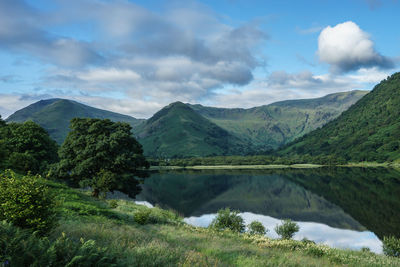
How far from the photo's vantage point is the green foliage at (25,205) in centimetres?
1209

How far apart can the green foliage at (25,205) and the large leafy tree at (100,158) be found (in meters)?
34.9

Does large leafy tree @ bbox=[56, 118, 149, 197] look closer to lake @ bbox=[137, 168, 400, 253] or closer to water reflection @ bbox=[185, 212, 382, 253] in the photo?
water reflection @ bbox=[185, 212, 382, 253]

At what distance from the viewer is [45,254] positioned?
8.21 meters

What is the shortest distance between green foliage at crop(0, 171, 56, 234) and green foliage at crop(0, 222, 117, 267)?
3008 mm

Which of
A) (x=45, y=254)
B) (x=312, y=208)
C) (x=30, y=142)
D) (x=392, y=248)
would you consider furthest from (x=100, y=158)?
(x=312, y=208)

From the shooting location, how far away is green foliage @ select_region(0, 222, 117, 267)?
8.02 metres

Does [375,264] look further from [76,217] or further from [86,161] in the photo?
[86,161]

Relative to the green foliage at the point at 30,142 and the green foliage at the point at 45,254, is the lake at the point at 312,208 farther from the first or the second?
the green foliage at the point at 45,254

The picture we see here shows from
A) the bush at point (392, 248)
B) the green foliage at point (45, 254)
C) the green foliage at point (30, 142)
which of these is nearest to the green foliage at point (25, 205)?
the green foliage at point (45, 254)

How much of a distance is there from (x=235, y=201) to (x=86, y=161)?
Answer: 68.9m

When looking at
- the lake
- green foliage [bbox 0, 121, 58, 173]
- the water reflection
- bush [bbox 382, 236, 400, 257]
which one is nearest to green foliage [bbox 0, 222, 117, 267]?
bush [bbox 382, 236, 400, 257]

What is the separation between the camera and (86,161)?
160 ft

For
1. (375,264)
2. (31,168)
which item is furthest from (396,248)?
(31,168)

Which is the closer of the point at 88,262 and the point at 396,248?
the point at 88,262
